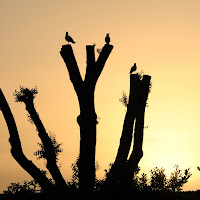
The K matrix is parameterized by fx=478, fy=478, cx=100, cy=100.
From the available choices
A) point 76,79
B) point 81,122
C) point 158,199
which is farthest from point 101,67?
point 158,199

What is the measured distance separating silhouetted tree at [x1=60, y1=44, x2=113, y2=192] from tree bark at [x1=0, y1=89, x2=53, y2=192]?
1715 mm

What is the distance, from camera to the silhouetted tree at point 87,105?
21438mm

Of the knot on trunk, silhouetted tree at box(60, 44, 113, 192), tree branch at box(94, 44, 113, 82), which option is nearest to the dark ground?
silhouetted tree at box(60, 44, 113, 192)

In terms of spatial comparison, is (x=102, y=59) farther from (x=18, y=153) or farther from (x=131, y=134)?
(x=18, y=153)

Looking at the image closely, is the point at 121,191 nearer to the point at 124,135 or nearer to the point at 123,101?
the point at 124,135

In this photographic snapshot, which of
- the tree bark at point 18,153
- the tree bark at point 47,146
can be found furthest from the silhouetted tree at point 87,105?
the tree bark at point 18,153

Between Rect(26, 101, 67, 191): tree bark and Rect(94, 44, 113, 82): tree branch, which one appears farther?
Rect(26, 101, 67, 191): tree bark

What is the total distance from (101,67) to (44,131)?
398cm

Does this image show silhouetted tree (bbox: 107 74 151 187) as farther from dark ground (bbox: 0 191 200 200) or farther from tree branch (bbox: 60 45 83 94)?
tree branch (bbox: 60 45 83 94)

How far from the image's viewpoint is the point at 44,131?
2222 cm

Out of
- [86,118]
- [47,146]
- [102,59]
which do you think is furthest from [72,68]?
[47,146]

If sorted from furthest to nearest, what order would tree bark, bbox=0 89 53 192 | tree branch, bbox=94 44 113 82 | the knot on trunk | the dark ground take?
tree branch, bbox=94 44 113 82 < the knot on trunk < tree bark, bbox=0 89 53 192 < the dark ground

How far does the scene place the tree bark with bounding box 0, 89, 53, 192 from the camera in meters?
21.3

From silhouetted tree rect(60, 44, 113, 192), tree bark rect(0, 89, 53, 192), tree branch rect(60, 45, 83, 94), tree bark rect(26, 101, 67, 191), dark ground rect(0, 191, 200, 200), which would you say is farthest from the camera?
tree bark rect(26, 101, 67, 191)
